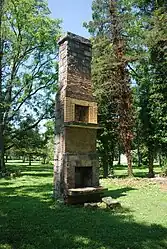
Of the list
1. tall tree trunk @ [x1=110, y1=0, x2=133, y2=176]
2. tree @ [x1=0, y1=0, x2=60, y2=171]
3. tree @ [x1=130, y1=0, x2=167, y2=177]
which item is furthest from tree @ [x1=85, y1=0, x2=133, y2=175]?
tree @ [x1=0, y1=0, x2=60, y2=171]

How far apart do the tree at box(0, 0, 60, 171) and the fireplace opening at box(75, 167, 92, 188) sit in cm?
1340

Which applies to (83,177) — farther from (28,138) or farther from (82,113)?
(28,138)

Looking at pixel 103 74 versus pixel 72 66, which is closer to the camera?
pixel 72 66

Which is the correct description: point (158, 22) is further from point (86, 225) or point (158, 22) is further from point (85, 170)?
point (86, 225)

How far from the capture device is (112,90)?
1806 cm

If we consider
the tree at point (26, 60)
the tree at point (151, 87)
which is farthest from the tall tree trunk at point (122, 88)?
the tree at point (26, 60)

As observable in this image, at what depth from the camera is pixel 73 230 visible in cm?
588

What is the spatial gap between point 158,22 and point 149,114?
749cm

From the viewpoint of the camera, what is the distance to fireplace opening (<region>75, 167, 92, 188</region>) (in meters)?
9.82

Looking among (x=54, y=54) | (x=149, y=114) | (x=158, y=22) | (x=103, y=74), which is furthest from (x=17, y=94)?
(x=158, y=22)

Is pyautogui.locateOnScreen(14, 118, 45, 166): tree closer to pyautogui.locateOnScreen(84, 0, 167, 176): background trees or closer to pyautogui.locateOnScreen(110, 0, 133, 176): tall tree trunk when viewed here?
pyautogui.locateOnScreen(84, 0, 167, 176): background trees

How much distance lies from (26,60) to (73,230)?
21125 mm

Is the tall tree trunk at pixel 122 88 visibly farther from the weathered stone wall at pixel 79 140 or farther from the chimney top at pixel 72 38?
the weathered stone wall at pixel 79 140

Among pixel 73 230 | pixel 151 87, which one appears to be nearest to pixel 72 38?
pixel 73 230
